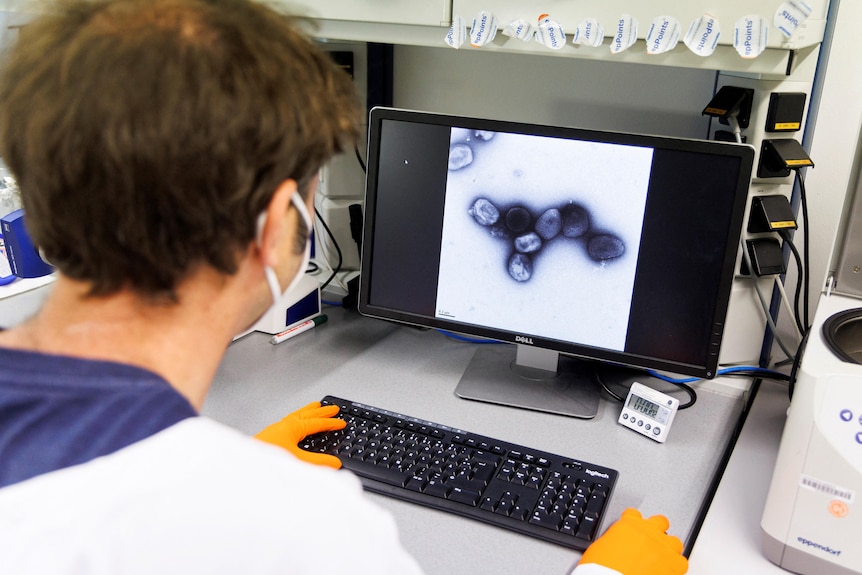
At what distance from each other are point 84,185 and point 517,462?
652 millimetres

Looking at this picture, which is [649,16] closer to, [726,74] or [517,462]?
[726,74]

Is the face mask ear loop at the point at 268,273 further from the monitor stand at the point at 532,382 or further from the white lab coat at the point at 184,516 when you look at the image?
the monitor stand at the point at 532,382

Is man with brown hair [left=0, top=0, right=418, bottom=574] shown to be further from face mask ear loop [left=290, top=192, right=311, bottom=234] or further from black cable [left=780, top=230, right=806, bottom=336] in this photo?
black cable [left=780, top=230, right=806, bottom=336]

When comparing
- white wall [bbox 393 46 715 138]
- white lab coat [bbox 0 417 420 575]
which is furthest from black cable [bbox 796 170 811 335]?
white lab coat [bbox 0 417 420 575]

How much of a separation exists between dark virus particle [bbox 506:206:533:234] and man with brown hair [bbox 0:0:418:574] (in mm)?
543

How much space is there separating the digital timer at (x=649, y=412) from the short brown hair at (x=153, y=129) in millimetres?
693

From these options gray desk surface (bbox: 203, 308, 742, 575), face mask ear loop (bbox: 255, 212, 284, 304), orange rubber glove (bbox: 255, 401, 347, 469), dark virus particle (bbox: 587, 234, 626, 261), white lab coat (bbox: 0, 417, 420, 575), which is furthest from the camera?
dark virus particle (bbox: 587, 234, 626, 261)

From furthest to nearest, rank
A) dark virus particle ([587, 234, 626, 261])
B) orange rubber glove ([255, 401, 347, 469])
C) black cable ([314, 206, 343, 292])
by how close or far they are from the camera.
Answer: black cable ([314, 206, 343, 292]) → dark virus particle ([587, 234, 626, 261]) → orange rubber glove ([255, 401, 347, 469])

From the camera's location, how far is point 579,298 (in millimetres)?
1169

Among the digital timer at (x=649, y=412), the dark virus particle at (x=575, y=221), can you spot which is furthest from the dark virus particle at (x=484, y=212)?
the digital timer at (x=649, y=412)

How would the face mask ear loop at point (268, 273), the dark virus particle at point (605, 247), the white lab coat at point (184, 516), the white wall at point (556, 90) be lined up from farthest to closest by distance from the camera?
1. the white wall at point (556, 90)
2. the dark virus particle at point (605, 247)
3. the face mask ear loop at point (268, 273)
4. the white lab coat at point (184, 516)

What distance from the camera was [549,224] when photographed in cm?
116

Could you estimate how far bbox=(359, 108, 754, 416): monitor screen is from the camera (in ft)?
3.59

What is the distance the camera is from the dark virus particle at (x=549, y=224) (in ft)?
3.79
